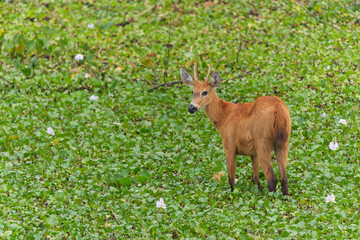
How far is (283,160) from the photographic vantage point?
724 centimetres

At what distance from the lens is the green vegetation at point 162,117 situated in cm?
718

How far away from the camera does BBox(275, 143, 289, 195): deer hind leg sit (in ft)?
23.6

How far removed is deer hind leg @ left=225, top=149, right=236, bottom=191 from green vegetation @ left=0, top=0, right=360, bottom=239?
142 mm

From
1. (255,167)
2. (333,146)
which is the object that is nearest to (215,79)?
(255,167)

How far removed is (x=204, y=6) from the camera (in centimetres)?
1386

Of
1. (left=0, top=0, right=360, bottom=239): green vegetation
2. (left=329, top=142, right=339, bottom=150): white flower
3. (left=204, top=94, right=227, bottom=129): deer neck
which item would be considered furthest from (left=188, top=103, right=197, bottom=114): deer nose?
(left=329, top=142, right=339, bottom=150): white flower

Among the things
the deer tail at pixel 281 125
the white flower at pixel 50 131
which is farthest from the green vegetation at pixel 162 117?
the deer tail at pixel 281 125

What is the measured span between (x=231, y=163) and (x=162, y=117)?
270 cm

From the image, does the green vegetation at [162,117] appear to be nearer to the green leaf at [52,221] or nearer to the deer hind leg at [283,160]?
the green leaf at [52,221]

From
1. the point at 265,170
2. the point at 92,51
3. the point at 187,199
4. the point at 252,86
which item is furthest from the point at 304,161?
the point at 92,51

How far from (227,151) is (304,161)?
1.41m

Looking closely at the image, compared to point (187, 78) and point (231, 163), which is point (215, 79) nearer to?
point (187, 78)

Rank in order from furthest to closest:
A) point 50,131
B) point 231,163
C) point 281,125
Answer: point 50,131 → point 231,163 → point 281,125

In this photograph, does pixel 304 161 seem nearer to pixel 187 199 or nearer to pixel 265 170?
pixel 265 170
